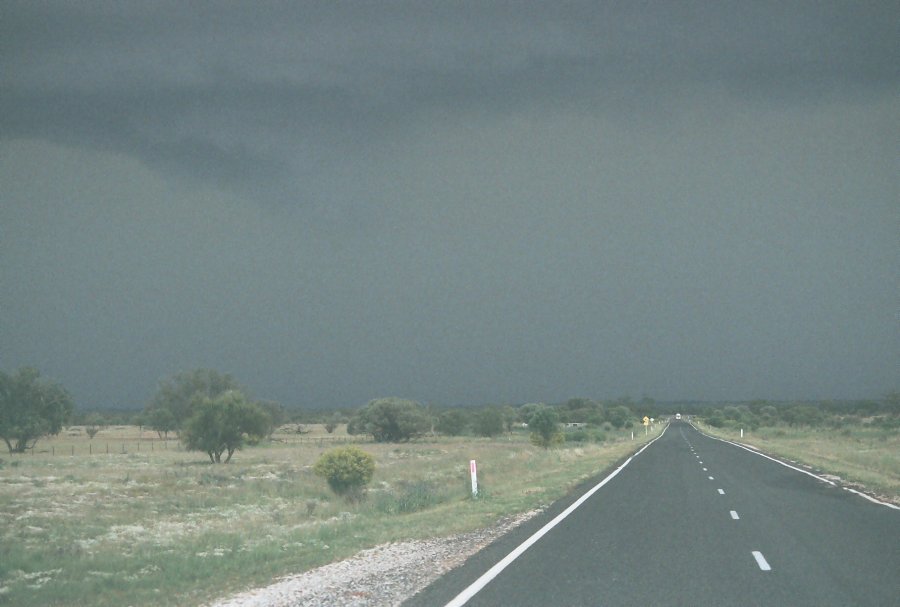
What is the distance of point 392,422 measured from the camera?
115500mm

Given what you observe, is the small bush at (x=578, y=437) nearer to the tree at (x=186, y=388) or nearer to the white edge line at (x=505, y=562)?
the tree at (x=186, y=388)

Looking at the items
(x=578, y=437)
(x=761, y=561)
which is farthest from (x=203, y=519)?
(x=578, y=437)

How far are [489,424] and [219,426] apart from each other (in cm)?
6485

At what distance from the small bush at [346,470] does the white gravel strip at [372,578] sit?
26111 mm

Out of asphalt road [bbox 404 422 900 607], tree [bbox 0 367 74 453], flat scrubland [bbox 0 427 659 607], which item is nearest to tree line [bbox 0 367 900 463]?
tree [bbox 0 367 74 453]

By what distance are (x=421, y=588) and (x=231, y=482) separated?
136ft

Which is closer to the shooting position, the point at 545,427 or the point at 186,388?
the point at 545,427

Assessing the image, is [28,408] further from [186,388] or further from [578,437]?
[578,437]

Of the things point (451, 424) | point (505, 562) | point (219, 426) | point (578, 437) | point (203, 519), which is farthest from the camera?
point (451, 424)

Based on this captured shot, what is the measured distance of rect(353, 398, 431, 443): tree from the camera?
115 metres

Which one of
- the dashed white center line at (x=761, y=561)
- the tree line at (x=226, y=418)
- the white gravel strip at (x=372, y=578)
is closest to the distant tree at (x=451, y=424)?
the tree line at (x=226, y=418)

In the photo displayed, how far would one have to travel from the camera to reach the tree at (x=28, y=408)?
3211 inches

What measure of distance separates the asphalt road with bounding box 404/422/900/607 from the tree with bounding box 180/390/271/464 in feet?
175

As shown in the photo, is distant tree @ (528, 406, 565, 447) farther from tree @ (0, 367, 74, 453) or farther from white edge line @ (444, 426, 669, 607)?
white edge line @ (444, 426, 669, 607)
